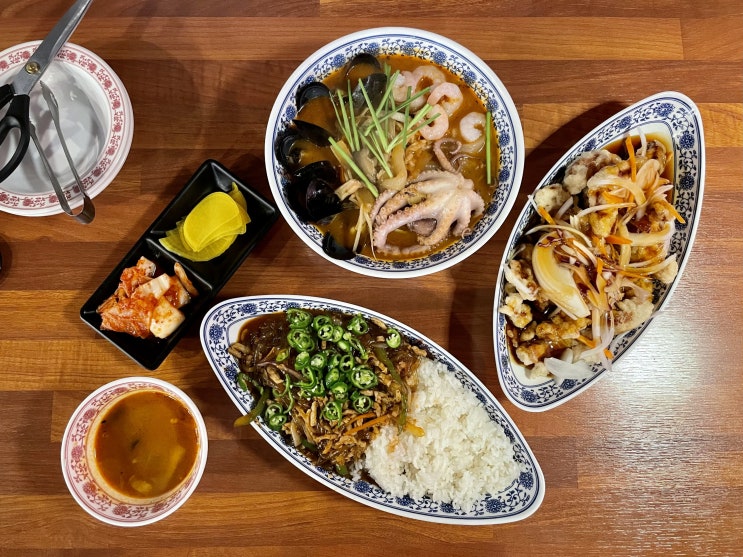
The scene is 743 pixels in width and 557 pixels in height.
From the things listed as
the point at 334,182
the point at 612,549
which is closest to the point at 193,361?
the point at 334,182

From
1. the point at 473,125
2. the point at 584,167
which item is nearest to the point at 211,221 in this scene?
the point at 473,125

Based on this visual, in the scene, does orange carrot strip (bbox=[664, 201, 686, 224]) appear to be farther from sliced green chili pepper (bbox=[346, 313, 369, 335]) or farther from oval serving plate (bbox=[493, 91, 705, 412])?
sliced green chili pepper (bbox=[346, 313, 369, 335])

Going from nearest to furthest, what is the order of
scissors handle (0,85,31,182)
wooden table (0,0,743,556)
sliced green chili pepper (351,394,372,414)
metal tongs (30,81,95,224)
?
scissors handle (0,85,31,182)
metal tongs (30,81,95,224)
sliced green chili pepper (351,394,372,414)
wooden table (0,0,743,556)

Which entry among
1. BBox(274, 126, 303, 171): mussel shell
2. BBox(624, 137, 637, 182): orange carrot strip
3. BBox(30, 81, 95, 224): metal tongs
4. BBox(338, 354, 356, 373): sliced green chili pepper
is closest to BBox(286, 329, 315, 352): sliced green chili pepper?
BBox(338, 354, 356, 373): sliced green chili pepper

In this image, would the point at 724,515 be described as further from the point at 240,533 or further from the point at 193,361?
the point at 193,361


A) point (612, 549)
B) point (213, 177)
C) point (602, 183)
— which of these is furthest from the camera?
point (612, 549)

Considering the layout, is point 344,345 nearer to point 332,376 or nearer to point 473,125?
point 332,376

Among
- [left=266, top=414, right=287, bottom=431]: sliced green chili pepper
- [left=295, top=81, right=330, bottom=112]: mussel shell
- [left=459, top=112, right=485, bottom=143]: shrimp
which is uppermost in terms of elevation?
[left=295, top=81, right=330, bottom=112]: mussel shell
